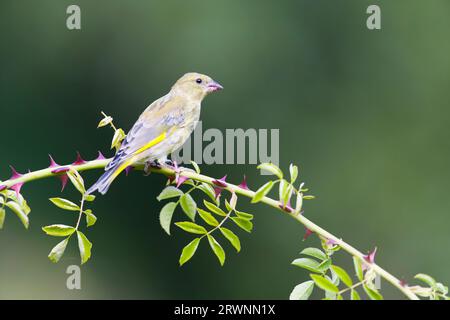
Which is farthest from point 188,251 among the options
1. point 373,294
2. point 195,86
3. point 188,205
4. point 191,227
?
point 195,86

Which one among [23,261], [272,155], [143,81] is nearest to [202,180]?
[272,155]

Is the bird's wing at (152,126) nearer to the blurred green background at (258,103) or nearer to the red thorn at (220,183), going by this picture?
the red thorn at (220,183)

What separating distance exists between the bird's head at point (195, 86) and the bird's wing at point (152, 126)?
0.14m

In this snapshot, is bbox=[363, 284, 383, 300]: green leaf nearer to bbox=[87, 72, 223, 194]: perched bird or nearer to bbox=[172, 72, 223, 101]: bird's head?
bbox=[87, 72, 223, 194]: perched bird

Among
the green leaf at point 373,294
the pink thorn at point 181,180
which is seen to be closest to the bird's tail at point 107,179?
the pink thorn at point 181,180

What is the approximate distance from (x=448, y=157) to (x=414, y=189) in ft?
1.93

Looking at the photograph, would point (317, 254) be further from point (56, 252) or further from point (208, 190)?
point (56, 252)

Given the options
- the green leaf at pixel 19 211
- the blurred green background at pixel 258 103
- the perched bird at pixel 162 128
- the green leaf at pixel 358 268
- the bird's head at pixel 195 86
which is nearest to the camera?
the green leaf at pixel 358 268

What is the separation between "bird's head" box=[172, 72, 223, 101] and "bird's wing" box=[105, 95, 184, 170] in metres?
0.14

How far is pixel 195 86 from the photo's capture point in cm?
506

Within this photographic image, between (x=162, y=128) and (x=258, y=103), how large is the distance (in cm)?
572

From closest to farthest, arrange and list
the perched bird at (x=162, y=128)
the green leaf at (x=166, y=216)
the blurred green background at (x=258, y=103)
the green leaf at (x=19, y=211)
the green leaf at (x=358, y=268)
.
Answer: the green leaf at (x=358, y=268) → the green leaf at (x=19, y=211) → the green leaf at (x=166, y=216) → the perched bird at (x=162, y=128) → the blurred green background at (x=258, y=103)

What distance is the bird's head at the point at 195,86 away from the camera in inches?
198

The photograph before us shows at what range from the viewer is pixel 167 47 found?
10406mm
